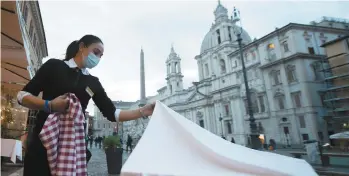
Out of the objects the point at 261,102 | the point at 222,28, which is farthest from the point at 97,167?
the point at 222,28

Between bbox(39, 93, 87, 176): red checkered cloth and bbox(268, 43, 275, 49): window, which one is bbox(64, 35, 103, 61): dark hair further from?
bbox(268, 43, 275, 49): window

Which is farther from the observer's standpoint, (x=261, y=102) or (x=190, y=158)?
(x=261, y=102)

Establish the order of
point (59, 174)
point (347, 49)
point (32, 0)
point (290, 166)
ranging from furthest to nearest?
point (347, 49)
point (32, 0)
point (290, 166)
point (59, 174)

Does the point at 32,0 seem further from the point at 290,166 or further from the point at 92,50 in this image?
the point at 290,166

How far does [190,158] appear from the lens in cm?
198

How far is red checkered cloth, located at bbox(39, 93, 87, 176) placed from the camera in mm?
1646

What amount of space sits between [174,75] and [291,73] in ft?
124

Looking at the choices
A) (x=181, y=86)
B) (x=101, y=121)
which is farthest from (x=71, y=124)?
(x=101, y=121)

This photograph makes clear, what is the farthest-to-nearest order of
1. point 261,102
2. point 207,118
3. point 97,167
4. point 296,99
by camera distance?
point 207,118 < point 261,102 < point 296,99 < point 97,167

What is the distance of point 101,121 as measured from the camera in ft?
340

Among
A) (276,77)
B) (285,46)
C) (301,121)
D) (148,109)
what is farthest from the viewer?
(276,77)

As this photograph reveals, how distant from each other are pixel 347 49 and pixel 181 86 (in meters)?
45.4

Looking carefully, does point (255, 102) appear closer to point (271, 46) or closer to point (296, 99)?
point (296, 99)

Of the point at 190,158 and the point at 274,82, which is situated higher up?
the point at 274,82
